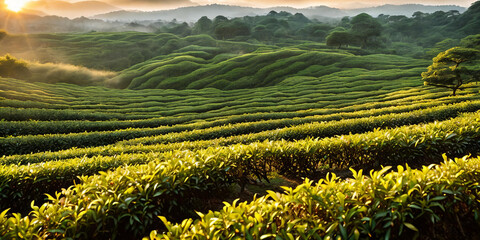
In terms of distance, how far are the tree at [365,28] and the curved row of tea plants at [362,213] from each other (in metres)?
123

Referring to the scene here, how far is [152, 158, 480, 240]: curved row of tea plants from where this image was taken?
177 inches

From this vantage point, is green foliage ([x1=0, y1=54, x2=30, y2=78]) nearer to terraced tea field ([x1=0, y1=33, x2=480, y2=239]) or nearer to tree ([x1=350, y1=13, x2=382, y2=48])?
terraced tea field ([x1=0, y1=33, x2=480, y2=239])

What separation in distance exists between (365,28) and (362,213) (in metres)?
134

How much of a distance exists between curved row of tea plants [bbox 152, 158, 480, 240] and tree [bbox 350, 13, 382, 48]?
A: 122524 millimetres

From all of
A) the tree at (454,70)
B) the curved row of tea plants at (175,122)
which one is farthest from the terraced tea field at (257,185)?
the tree at (454,70)

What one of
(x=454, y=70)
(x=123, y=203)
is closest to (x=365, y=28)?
(x=454, y=70)

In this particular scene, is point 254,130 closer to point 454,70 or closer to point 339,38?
point 454,70

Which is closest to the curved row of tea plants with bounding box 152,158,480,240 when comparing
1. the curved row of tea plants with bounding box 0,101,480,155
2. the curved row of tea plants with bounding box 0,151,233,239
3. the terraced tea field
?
the terraced tea field

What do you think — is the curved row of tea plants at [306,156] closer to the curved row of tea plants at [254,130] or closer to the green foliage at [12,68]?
the curved row of tea plants at [254,130]

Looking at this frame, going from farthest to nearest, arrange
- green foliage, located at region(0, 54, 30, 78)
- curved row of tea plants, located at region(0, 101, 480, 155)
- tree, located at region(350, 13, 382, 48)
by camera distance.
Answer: tree, located at region(350, 13, 382, 48), green foliage, located at region(0, 54, 30, 78), curved row of tea plants, located at region(0, 101, 480, 155)

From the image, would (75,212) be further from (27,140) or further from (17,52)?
(17,52)

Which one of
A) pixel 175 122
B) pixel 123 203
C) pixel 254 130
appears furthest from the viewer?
pixel 175 122

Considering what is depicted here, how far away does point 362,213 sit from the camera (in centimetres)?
490

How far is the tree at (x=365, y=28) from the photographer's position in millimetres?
116812
